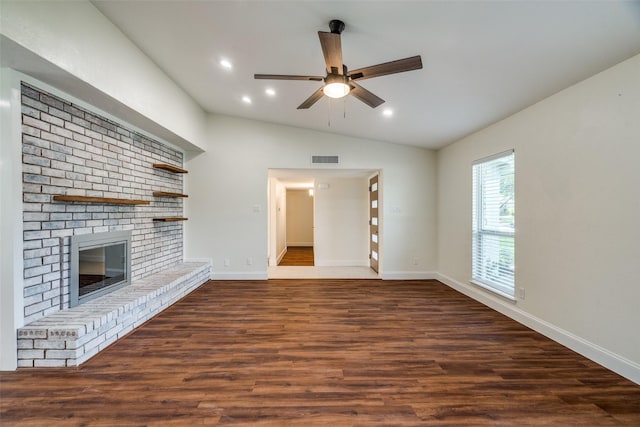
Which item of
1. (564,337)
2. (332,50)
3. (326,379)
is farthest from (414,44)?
(564,337)

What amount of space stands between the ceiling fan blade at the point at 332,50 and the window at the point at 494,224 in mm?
2623

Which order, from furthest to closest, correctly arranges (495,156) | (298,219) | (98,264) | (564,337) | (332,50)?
1. (298,219)
2. (495,156)
3. (98,264)
4. (564,337)
5. (332,50)

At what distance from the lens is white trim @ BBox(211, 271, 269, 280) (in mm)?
5062

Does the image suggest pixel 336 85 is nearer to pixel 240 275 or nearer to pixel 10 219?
pixel 10 219

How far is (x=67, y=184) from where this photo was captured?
2.61 metres

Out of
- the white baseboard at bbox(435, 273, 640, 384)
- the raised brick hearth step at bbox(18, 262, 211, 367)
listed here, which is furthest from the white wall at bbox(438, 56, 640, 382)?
the raised brick hearth step at bbox(18, 262, 211, 367)

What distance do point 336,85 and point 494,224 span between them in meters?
3.02

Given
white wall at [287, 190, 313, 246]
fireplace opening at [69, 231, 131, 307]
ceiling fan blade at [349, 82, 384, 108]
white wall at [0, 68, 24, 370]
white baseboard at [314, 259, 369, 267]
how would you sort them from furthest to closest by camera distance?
white wall at [287, 190, 313, 246] < white baseboard at [314, 259, 369, 267] < fireplace opening at [69, 231, 131, 307] < ceiling fan blade at [349, 82, 384, 108] < white wall at [0, 68, 24, 370]

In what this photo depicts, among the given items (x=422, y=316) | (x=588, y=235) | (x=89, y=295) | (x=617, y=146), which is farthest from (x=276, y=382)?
(x=617, y=146)

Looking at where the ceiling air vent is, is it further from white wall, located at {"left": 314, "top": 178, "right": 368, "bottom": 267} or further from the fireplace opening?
the fireplace opening

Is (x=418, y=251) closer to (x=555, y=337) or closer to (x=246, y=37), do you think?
(x=555, y=337)

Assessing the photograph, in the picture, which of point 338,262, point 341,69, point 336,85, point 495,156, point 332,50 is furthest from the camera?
point 338,262

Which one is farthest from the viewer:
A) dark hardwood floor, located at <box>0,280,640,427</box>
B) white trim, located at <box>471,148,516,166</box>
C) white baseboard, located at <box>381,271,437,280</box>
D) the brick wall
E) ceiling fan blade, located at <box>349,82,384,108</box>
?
white baseboard, located at <box>381,271,437,280</box>

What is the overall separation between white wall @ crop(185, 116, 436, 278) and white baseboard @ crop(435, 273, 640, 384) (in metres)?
1.49
